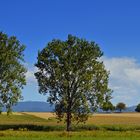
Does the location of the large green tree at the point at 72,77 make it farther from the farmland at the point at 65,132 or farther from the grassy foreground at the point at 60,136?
the grassy foreground at the point at 60,136

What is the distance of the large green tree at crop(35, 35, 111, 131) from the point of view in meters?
85.8

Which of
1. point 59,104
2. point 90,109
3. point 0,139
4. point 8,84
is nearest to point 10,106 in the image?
point 8,84

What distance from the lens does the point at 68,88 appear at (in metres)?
86.6

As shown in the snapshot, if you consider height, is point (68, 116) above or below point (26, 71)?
below

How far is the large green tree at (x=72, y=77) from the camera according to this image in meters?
85.8

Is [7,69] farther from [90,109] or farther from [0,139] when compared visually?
[0,139]

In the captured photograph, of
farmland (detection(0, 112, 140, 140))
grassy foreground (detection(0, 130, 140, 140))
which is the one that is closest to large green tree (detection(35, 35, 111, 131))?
farmland (detection(0, 112, 140, 140))

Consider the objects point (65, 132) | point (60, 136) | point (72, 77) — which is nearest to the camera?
point (60, 136)

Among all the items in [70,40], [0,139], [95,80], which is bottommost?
[0,139]

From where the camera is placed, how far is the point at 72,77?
86375mm

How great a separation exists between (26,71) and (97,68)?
13.6 meters

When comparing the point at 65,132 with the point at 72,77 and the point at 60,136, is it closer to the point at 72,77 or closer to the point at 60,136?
the point at 60,136

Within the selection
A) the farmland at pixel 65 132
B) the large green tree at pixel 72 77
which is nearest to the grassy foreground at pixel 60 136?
the farmland at pixel 65 132

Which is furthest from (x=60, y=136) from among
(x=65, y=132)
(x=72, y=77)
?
(x=72, y=77)
